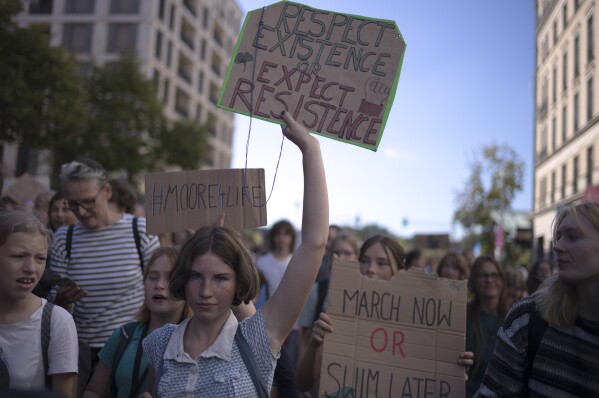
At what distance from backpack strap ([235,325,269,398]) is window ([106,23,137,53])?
35.6m

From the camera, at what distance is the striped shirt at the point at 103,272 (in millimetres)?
3928

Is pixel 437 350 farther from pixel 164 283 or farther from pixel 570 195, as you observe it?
pixel 570 195

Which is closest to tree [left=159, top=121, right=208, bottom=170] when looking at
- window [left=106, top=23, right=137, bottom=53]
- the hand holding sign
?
window [left=106, top=23, right=137, bottom=53]

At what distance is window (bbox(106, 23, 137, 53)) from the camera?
3553 centimetres

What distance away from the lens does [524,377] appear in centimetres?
243

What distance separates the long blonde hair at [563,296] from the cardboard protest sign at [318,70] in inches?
35.5

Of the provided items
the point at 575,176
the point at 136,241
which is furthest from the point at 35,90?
the point at 575,176

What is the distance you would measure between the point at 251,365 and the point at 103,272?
201 centimetres

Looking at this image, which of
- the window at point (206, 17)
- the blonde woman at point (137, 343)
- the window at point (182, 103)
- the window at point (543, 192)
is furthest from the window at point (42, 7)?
the blonde woman at point (137, 343)

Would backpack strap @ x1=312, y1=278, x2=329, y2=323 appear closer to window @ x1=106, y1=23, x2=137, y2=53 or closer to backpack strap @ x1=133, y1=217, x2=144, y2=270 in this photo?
backpack strap @ x1=133, y1=217, x2=144, y2=270

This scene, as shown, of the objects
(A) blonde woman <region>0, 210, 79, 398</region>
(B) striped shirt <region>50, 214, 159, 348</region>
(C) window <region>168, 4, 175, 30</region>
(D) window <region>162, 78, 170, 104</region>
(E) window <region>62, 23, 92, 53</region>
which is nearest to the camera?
(A) blonde woman <region>0, 210, 79, 398</region>

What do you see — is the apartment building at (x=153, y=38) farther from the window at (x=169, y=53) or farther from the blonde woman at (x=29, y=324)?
the blonde woman at (x=29, y=324)

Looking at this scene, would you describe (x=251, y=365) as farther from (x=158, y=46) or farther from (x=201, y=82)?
(x=201, y=82)

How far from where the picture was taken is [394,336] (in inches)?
109
